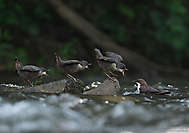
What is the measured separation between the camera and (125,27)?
13.1 meters

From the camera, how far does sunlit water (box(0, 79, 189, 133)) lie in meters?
3.75

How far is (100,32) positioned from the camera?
12.7 metres

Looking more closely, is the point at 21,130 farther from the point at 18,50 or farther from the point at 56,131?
the point at 18,50

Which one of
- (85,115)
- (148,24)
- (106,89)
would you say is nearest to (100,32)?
(148,24)

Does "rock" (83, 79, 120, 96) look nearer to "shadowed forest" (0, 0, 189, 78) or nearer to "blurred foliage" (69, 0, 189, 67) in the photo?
"shadowed forest" (0, 0, 189, 78)

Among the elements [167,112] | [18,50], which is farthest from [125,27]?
[167,112]

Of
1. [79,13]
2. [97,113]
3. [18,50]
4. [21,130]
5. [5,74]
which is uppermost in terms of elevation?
[79,13]

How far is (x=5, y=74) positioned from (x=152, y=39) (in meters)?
→ 5.39

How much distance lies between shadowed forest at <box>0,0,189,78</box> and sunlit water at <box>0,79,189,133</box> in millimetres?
7076

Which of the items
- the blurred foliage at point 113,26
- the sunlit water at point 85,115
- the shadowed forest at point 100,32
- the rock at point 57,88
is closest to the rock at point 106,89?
the rock at point 57,88

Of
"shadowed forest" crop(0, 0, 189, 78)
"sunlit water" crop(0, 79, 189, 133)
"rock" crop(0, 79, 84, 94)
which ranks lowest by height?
"sunlit water" crop(0, 79, 189, 133)

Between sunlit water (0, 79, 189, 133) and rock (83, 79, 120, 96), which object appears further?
rock (83, 79, 120, 96)

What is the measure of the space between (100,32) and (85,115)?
872cm

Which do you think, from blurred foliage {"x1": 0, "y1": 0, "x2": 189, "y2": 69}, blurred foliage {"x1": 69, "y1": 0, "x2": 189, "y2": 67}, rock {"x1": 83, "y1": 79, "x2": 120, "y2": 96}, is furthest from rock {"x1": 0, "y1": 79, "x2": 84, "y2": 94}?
blurred foliage {"x1": 69, "y1": 0, "x2": 189, "y2": 67}
